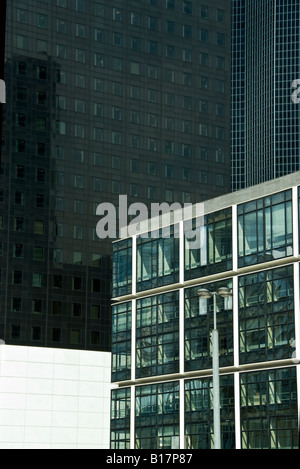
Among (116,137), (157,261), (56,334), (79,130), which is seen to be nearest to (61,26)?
(79,130)

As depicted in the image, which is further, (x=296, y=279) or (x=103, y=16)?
(x=103, y=16)

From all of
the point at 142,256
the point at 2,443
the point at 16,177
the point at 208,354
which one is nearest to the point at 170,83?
the point at 16,177

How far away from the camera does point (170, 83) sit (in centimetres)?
13400

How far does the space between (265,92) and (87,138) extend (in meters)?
43.6

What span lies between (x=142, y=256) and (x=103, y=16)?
67.7 metres

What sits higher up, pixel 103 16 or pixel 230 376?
pixel 103 16

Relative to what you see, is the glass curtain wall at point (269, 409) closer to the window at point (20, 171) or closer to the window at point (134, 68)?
the window at point (20, 171)

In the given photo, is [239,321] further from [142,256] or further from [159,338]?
[142,256]

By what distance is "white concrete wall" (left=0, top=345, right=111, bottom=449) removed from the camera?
91.0 metres

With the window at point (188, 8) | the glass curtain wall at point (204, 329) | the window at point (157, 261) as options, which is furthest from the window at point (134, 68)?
the glass curtain wall at point (204, 329)

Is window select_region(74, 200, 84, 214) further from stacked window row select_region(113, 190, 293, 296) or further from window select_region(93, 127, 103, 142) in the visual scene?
stacked window row select_region(113, 190, 293, 296)

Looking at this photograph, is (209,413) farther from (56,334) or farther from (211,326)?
(56,334)

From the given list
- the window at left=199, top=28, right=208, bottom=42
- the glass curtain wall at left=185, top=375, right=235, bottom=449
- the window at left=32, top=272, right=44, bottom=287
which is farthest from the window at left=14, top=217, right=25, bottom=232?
the glass curtain wall at left=185, top=375, right=235, bottom=449

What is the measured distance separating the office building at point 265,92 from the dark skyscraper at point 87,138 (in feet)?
64.8
